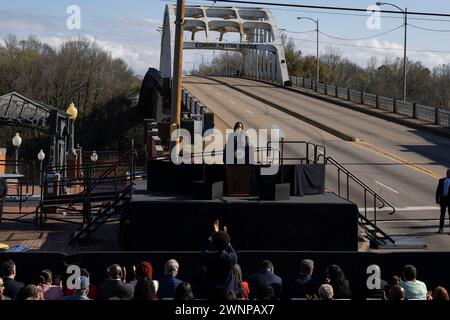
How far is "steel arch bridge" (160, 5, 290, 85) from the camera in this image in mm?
83125

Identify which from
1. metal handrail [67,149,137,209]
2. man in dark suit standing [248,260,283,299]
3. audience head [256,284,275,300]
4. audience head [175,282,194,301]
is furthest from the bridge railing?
audience head [175,282,194,301]

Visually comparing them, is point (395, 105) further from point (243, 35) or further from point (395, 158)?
point (243, 35)

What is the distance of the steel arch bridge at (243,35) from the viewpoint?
83125 millimetres

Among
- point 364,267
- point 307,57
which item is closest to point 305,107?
point 364,267

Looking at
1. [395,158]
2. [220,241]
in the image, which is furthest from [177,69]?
[220,241]

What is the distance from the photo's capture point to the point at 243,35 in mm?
94250

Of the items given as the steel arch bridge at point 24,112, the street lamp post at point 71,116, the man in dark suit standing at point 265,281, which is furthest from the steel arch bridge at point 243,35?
the man in dark suit standing at point 265,281

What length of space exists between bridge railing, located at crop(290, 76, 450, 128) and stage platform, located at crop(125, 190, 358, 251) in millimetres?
26958

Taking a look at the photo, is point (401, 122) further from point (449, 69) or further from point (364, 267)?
point (449, 69)

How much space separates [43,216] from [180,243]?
7.07 metres

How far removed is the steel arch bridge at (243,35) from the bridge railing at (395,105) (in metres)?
13.7

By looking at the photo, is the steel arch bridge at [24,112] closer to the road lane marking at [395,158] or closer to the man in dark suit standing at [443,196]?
the road lane marking at [395,158]

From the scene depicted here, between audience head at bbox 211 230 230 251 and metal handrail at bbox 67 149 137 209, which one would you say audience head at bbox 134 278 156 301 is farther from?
metal handrail at bbox 67 149 137 209

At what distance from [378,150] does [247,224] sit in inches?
701
